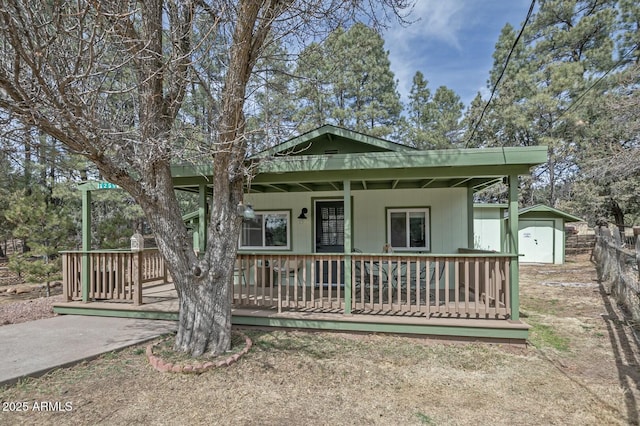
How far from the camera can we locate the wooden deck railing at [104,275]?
19.8 feet

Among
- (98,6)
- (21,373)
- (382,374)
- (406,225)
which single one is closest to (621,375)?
(382,374)

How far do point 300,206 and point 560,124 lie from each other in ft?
58.0

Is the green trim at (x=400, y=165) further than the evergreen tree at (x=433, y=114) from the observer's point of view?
No

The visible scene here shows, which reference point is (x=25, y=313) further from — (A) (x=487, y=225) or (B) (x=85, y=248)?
(A) (x=487, y=225)

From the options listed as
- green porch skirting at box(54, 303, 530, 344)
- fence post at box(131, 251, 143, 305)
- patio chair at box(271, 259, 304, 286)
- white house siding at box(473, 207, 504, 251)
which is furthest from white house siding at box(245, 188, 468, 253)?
white house siding at box(473, 207, 504, 251)

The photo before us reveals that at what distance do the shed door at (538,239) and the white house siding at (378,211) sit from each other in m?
9.72

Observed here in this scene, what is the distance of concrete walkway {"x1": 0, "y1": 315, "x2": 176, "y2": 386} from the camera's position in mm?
3932

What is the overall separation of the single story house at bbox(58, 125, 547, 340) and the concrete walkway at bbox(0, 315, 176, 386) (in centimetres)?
59

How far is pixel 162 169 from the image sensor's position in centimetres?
402

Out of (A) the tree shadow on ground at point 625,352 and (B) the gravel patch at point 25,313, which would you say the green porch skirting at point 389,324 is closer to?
(A) the tree shadow on ground at point 625,352

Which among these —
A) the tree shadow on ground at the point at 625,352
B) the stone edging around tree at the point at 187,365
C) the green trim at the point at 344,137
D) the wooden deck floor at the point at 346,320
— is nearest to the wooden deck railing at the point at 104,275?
the wooden deck floor at the point at 346,320

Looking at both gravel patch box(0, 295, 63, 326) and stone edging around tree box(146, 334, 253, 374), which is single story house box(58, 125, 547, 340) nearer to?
gravel patch box(0, 295, 63, 326)

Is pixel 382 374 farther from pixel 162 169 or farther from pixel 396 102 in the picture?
pixel 396 102

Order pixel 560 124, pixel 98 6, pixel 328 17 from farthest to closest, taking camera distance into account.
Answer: pixel 560 124 < pixel 328 17 < pixel 98 6
